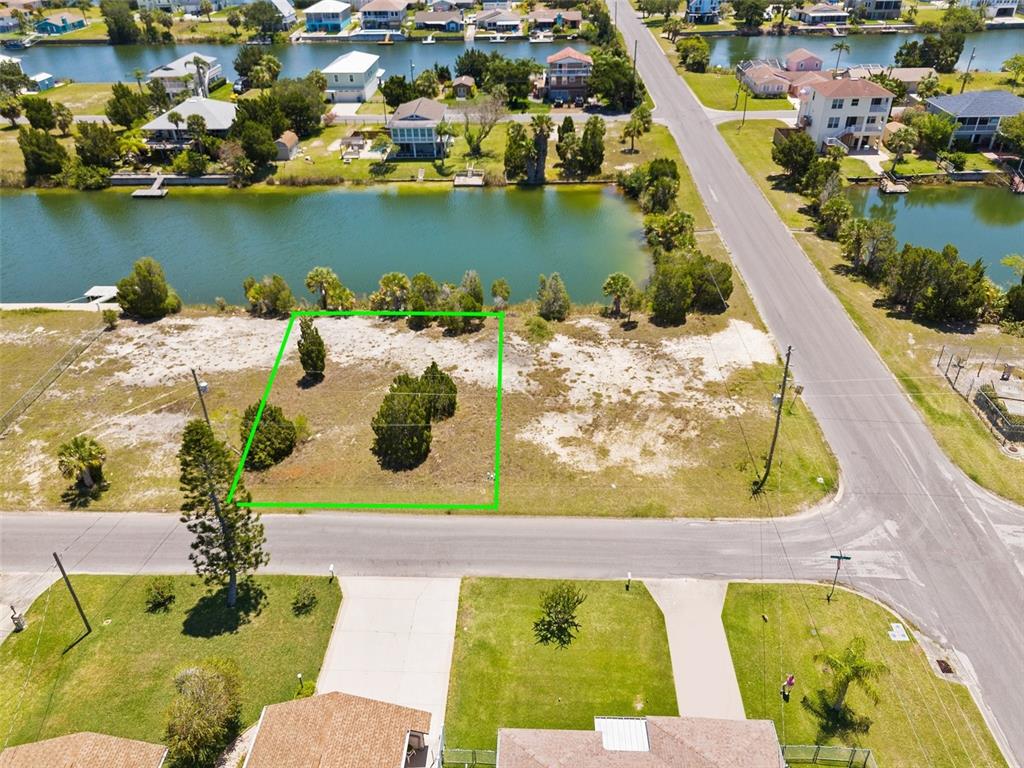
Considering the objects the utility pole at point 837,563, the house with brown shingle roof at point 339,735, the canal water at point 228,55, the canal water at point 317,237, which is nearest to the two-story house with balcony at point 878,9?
the canal water at point 228,55

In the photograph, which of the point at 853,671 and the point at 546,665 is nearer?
the point at 853,671

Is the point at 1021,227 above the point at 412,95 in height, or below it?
below

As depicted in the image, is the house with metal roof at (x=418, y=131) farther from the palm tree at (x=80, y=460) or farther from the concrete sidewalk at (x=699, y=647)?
the concrete sidewalk at (x=699, y=647)

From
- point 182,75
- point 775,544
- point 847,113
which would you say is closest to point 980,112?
point 847,113

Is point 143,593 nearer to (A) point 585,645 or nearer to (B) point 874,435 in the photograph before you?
(A) point 585,645

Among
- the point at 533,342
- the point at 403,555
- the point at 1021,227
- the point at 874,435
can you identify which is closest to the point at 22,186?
the point at 533,342

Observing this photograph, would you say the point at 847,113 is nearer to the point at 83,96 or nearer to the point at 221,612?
the point at 221,612
